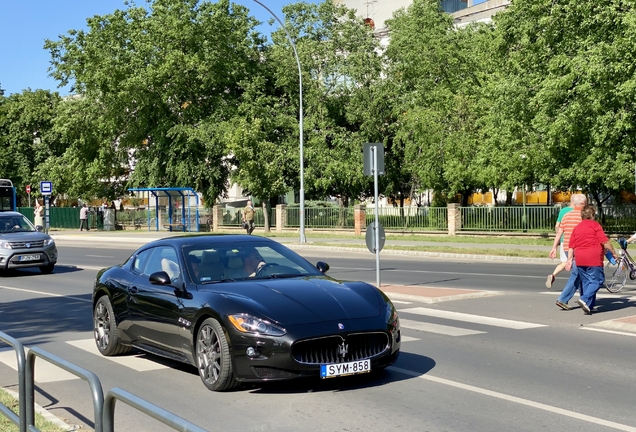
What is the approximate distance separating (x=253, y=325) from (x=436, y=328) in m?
4.73

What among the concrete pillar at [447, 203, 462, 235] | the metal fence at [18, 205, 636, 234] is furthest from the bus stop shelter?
the concrete pillar at [447, 203, 462, 235]

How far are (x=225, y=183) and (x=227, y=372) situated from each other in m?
50.2

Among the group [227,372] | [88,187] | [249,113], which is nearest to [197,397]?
[227,372]

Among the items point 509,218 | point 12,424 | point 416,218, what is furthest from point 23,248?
point 416,218

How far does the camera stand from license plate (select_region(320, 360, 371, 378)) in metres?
7.20

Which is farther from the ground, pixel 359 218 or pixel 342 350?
pixel 359 218

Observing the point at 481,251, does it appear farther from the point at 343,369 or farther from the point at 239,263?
the point at 343,369

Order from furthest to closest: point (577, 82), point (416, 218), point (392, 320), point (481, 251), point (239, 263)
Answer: point (416, 218), point (577, 82), point (481, 251), point (239, 263), point (392, 320)

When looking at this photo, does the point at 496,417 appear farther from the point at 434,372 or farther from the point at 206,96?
the point at 206,96

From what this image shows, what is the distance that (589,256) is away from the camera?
12.3 metres

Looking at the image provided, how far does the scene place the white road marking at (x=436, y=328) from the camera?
10984mm

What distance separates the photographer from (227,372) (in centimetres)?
736

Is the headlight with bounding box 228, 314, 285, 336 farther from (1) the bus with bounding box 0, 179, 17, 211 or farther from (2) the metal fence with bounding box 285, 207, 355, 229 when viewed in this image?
(2) the metal fence with bounding box 285, 207, 355, 229

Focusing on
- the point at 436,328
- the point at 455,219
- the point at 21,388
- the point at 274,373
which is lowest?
the point at 436,328
